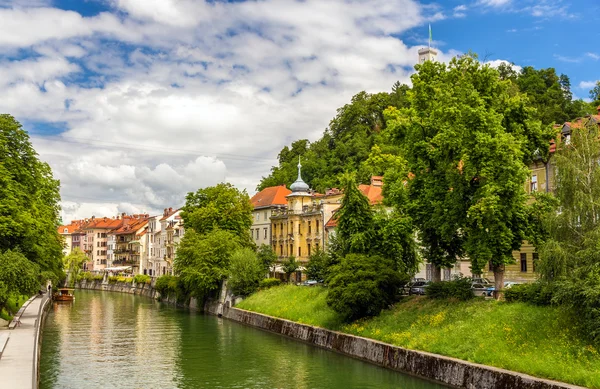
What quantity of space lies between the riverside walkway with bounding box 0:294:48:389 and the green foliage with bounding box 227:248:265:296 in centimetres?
2004

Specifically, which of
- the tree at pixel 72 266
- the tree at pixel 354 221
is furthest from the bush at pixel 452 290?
the tree at pixel 72 266

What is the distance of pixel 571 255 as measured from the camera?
2723 centimetres

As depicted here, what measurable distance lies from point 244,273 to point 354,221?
66.4 ft

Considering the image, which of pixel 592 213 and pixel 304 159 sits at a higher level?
pixel 304 159

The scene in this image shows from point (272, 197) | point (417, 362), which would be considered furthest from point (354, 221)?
point (272, 197)

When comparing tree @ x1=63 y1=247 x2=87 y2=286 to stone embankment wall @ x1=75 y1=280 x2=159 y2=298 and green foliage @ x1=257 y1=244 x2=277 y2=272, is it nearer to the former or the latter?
stone embankment wall @ x1=75 y1=280 x2=159 y2=298

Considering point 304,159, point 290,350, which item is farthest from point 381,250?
point 304,159

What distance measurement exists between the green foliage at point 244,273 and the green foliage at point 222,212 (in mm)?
11138

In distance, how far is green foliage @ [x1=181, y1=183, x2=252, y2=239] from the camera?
7438cm

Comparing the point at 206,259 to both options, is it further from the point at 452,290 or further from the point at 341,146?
the point at 341,146

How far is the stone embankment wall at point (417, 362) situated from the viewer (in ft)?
80.7

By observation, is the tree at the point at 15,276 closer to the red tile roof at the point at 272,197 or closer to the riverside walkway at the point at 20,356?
the riverside walkway at the point at 20,356

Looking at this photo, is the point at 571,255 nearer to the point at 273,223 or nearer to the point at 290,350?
the point at 290,350

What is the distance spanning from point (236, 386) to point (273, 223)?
54259mm
